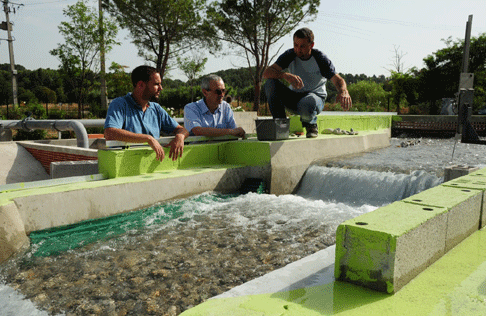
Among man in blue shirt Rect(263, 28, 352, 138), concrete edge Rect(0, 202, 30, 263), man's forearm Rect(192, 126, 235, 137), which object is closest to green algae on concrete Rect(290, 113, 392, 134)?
man in blue shirt Rect(263, 28, 352, 138)

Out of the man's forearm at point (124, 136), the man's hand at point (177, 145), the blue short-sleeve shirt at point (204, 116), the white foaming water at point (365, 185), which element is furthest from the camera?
the blue short-sleeve shirt at point (204, 116)

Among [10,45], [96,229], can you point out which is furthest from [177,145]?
[10,45]

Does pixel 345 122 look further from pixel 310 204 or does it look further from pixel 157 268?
pixel 157 268

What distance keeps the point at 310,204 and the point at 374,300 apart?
3.16m

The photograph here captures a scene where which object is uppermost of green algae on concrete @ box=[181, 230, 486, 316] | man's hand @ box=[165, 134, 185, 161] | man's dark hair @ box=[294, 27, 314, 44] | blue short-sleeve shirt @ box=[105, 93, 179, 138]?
man's dark hair @ box=[294, 27, 314, 44]

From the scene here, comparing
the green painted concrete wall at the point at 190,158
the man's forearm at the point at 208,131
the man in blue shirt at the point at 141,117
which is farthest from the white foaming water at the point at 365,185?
the man in blue shirt at the point at 141,117

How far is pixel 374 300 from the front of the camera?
1.70 meters

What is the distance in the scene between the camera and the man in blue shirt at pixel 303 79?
5992 mm

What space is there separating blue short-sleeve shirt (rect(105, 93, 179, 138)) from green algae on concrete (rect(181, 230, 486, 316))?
3182mm

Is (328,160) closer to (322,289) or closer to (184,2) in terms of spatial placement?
(322,289)

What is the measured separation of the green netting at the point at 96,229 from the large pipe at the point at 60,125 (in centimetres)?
434

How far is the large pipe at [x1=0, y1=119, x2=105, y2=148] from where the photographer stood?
313 inches

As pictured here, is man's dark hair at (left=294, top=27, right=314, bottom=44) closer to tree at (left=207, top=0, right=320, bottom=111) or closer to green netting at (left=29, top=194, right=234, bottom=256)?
green netting at (left=29, top=194, right=234, bottom=256)

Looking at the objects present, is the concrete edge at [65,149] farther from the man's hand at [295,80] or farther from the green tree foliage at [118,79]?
the green tree foliage at [118,79]
